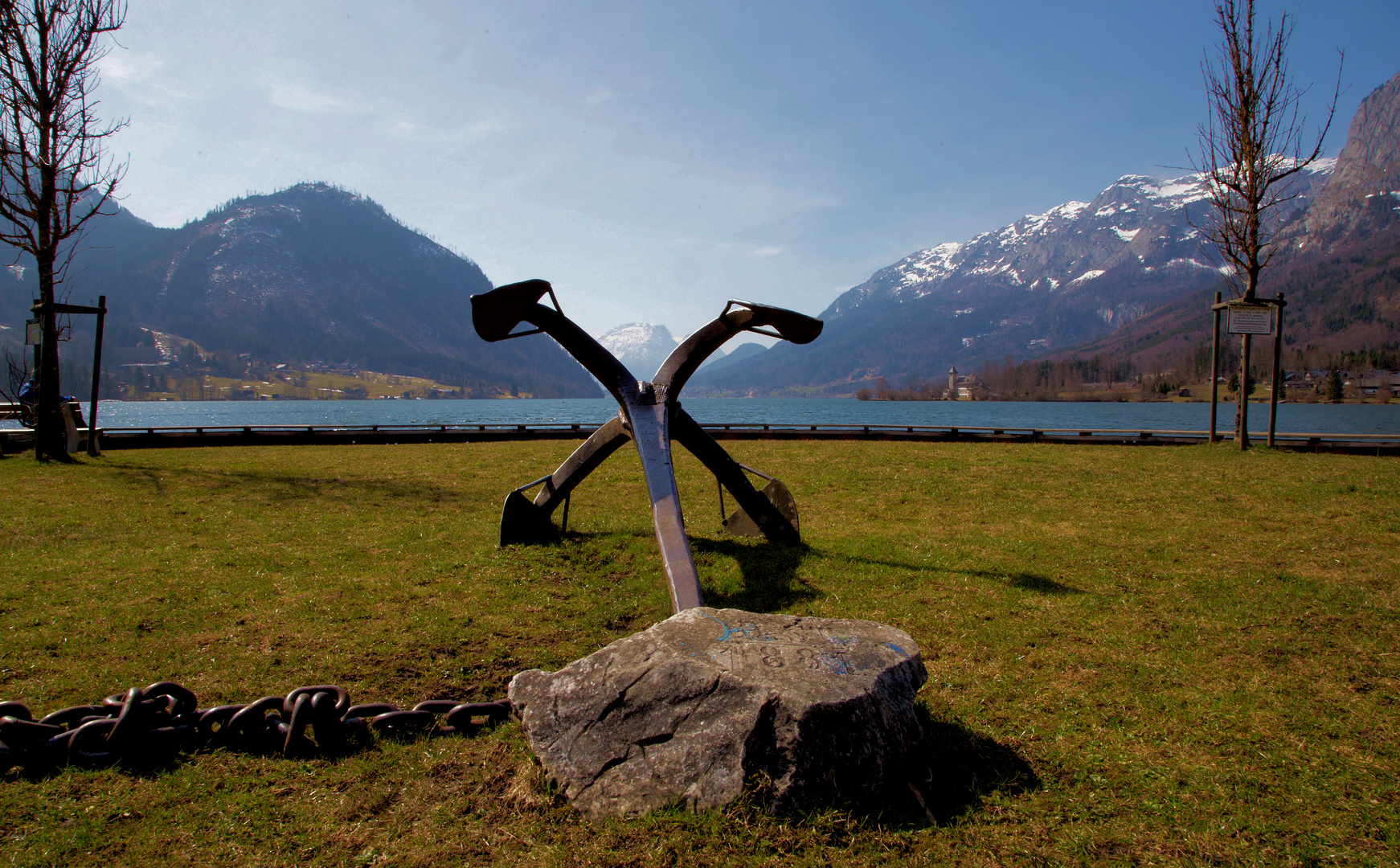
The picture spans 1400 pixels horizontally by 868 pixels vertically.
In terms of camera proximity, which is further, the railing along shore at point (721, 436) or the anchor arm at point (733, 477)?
the railing along shore at point (721, 436)

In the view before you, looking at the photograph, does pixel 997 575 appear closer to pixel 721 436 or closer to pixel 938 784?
pixel 938 784

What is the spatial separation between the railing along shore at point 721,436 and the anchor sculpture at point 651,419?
1291 cm

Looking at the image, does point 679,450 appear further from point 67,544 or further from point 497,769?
point 497,769

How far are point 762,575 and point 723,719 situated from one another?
429cm

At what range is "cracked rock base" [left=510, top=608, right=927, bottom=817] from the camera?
10.1 ft

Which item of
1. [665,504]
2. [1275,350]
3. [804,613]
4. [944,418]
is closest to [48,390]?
[665,504]

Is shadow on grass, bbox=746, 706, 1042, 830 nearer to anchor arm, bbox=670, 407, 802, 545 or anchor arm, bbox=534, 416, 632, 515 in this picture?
anchor arm, bbox=670, 407, 802, 545

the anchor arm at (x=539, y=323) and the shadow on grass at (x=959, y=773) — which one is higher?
the anchor arm at (x=539, y=323)

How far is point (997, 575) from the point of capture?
7223mm

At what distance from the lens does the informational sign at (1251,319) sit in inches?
641

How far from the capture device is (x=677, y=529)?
5660 mm

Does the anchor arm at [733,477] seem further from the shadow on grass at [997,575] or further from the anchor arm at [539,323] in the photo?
the anchor arm at [539,323]

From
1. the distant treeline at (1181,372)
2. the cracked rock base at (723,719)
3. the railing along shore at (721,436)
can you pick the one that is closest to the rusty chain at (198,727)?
the cracked rock base at (723,719)

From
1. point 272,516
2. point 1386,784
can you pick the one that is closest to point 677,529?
point 1386,784
